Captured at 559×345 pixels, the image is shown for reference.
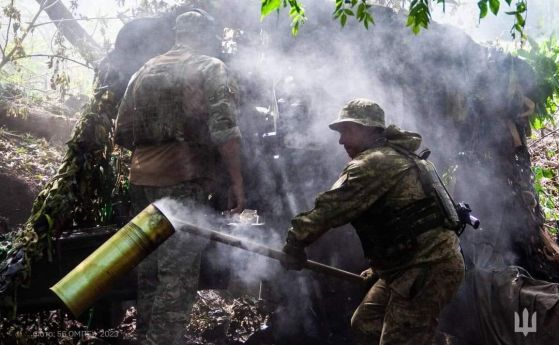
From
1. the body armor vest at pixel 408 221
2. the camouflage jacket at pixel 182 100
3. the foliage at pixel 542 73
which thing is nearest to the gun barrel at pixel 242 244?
the body armor vest at pixel 408 221

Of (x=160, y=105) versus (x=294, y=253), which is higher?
(x=160, y=105)

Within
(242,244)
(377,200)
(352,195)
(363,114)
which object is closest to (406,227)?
(377,200)

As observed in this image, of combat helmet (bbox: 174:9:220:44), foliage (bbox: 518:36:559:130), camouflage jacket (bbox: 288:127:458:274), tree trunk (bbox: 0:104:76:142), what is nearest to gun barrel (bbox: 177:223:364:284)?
camouflage jacket (bbox: 288:127:458:274)

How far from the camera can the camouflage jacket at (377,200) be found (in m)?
3.54

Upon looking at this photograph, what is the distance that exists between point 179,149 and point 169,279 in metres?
1.12

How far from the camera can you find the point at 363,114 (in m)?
3.87

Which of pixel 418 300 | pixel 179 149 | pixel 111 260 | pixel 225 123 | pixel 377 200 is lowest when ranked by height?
pixel 418 300

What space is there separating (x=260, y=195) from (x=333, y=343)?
1.90 metres

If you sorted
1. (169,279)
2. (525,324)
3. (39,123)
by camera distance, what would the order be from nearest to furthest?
(169,279)
(525,324)
(39,123)

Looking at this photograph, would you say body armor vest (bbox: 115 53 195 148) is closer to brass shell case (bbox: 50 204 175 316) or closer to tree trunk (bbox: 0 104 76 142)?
brass shell case (bbox: 50 204 175 316)

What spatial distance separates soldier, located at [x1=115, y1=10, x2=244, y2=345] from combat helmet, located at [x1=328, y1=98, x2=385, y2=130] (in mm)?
930

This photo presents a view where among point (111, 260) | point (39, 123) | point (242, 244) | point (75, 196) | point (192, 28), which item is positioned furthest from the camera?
point (39, 123)

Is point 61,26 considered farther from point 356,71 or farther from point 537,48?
point 537,48

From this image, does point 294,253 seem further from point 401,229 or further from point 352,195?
point 401,229
